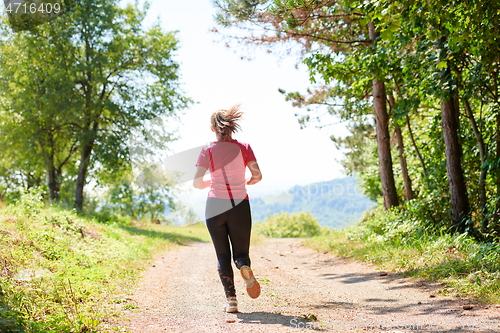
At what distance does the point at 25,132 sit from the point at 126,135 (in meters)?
5.03

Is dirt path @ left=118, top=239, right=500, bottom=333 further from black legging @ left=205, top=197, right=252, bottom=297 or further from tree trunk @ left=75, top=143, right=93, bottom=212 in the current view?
tree trunk @ left=75, top=143, right=93, bottom=212

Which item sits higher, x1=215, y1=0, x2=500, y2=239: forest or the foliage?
the foliage

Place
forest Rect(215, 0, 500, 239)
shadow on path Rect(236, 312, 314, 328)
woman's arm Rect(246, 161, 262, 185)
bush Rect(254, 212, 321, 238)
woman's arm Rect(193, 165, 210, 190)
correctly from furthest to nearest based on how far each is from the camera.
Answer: bush Rect(254, 212, 321, 238) → forest Rect(215, 0, 500, 239) → woman's arm Rect(246, 161, 262, 185) → woman's arm Rect(193, 165, 210, 190) → shadow on path Rect(236, 312, 314, 328)

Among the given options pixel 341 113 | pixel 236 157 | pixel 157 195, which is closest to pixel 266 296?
pixel 236 157

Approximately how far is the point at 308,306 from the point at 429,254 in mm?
3381

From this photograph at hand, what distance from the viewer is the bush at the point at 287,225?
5638 cm

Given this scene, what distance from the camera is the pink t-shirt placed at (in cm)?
443

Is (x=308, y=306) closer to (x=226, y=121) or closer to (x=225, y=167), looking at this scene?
(x=225, y=167)

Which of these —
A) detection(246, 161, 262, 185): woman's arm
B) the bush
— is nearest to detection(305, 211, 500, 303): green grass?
detection(246, 161, 262, 185): woman's arm

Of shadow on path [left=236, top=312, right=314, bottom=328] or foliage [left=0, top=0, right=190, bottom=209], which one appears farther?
foliage [left=0, top=0, right=190, bottom=209]

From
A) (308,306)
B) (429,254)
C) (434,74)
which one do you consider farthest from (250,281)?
(434,74)

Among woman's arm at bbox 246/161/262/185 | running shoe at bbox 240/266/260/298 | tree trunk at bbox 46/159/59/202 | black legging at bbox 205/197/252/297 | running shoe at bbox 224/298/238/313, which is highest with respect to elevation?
tree trunk at bbox 46/159/59/202

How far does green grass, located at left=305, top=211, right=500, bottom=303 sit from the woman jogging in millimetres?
2717

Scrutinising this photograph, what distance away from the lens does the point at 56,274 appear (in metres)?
5.38
